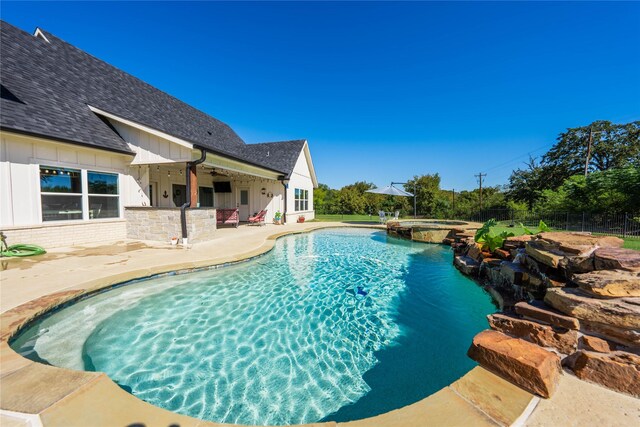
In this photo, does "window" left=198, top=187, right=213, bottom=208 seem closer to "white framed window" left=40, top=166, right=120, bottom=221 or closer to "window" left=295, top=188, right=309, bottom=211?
"window" left=295, top=188, right=309, bottom=211

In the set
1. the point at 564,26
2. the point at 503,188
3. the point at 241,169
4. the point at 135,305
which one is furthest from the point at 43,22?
the point at 503,188

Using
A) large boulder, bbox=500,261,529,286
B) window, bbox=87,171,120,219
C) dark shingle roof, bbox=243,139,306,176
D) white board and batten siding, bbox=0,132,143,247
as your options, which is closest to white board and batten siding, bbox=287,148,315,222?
dark shingle roof, bbox=243,139,306,176

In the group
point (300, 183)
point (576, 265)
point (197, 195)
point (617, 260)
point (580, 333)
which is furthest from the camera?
point (300, 183)

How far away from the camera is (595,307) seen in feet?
7.11

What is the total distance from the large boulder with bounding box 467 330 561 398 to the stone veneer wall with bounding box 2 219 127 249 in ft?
33.4

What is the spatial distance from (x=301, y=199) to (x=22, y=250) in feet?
48.8

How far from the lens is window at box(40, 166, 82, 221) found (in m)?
6.98

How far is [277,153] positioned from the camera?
18.6 m

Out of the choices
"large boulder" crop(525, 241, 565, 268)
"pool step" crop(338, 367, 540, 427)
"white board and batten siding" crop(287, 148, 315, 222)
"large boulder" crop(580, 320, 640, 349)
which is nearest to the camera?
"pool step" crop(338, 367, 540, 427)

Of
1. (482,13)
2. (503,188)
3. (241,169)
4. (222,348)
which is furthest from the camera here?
(503,188)

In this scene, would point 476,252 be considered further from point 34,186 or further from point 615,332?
point 34,186

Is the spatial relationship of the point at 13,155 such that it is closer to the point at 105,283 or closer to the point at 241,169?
the point at 105,283

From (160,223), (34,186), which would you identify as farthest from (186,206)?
(34,186)

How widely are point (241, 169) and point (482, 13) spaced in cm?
1144
